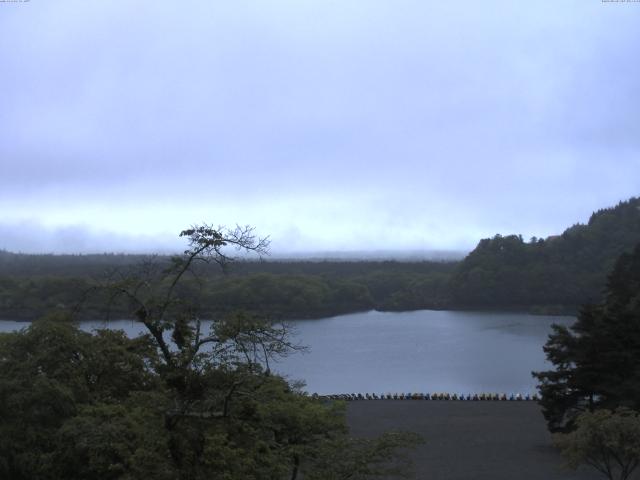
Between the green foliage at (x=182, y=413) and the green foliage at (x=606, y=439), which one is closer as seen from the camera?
the green foliage at (x=182, y=413)

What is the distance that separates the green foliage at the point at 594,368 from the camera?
10.7 meters

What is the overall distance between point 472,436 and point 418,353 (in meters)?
16.1

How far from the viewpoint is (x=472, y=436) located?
39.8 feet

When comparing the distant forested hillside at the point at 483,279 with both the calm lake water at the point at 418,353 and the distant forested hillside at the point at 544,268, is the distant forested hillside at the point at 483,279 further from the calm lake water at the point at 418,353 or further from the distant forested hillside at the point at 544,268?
the calm lake water at the point at 418,353

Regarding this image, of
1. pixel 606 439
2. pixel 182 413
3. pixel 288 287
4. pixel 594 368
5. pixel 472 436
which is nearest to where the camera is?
pixel 182 413

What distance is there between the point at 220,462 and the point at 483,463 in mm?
7057

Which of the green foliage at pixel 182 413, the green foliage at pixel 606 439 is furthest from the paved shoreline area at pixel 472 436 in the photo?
the green foliage at pixel 182 413

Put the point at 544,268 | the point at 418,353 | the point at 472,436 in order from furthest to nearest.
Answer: the point at 544,268 → the point at 418,353 → the point at 472,436

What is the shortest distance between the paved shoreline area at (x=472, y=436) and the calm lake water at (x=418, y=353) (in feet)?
8.13

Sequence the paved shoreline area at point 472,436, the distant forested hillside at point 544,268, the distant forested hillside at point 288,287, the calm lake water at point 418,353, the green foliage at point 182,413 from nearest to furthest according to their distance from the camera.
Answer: the green foliage at point 182,413, the paved shoreline area at point 472,436, the calm lake water at point 418,353, the distant forested hillside at point 288,287, the distant forested hillside at point 544,268

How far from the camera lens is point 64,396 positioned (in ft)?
20.1

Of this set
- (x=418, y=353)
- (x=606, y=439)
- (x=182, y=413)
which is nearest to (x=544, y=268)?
(x=418, y=353)

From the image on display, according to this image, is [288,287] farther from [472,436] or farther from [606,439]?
[606,439]

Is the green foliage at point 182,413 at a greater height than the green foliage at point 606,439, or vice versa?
the green foliage at point 182,413
